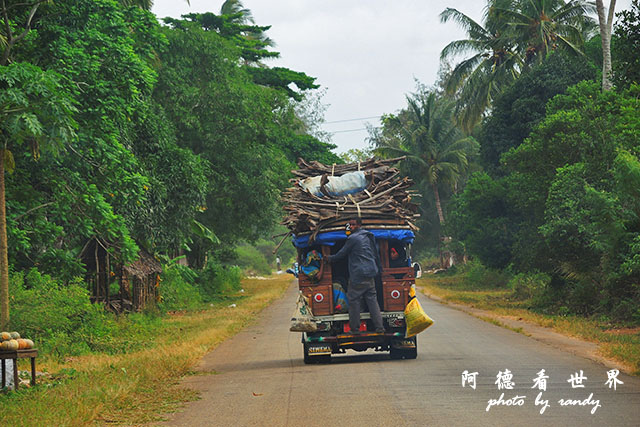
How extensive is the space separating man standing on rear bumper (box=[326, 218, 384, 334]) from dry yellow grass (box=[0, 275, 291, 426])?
3033mm

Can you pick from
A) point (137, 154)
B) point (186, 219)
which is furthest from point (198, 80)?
point (137, 154)

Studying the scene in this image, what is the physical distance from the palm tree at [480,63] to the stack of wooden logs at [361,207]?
2610 centimetres

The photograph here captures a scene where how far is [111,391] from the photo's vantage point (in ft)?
32.8

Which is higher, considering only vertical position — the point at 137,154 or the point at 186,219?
the point at 137,154

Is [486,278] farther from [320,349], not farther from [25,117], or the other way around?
[25,117]

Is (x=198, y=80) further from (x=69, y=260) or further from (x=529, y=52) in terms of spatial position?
(x=529, y=52)

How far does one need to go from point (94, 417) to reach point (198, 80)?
24.2 meters

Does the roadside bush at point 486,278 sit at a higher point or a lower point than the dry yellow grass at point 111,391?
lower

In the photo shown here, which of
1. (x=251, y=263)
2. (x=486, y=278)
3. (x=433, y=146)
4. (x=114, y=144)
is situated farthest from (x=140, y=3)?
(x=251, y=263)

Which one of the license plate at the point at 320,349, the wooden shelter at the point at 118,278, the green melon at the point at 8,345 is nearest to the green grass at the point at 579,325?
the license plate at the point at 320,349

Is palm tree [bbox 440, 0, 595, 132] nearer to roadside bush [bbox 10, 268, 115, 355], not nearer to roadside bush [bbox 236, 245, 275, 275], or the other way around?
roadside bush [bbox 10, 268, 115, 355]

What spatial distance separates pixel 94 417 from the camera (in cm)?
873

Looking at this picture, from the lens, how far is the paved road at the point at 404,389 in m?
7.95

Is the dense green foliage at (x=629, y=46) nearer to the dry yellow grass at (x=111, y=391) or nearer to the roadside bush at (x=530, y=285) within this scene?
the dry yellow grass at (x=111, y=391)
